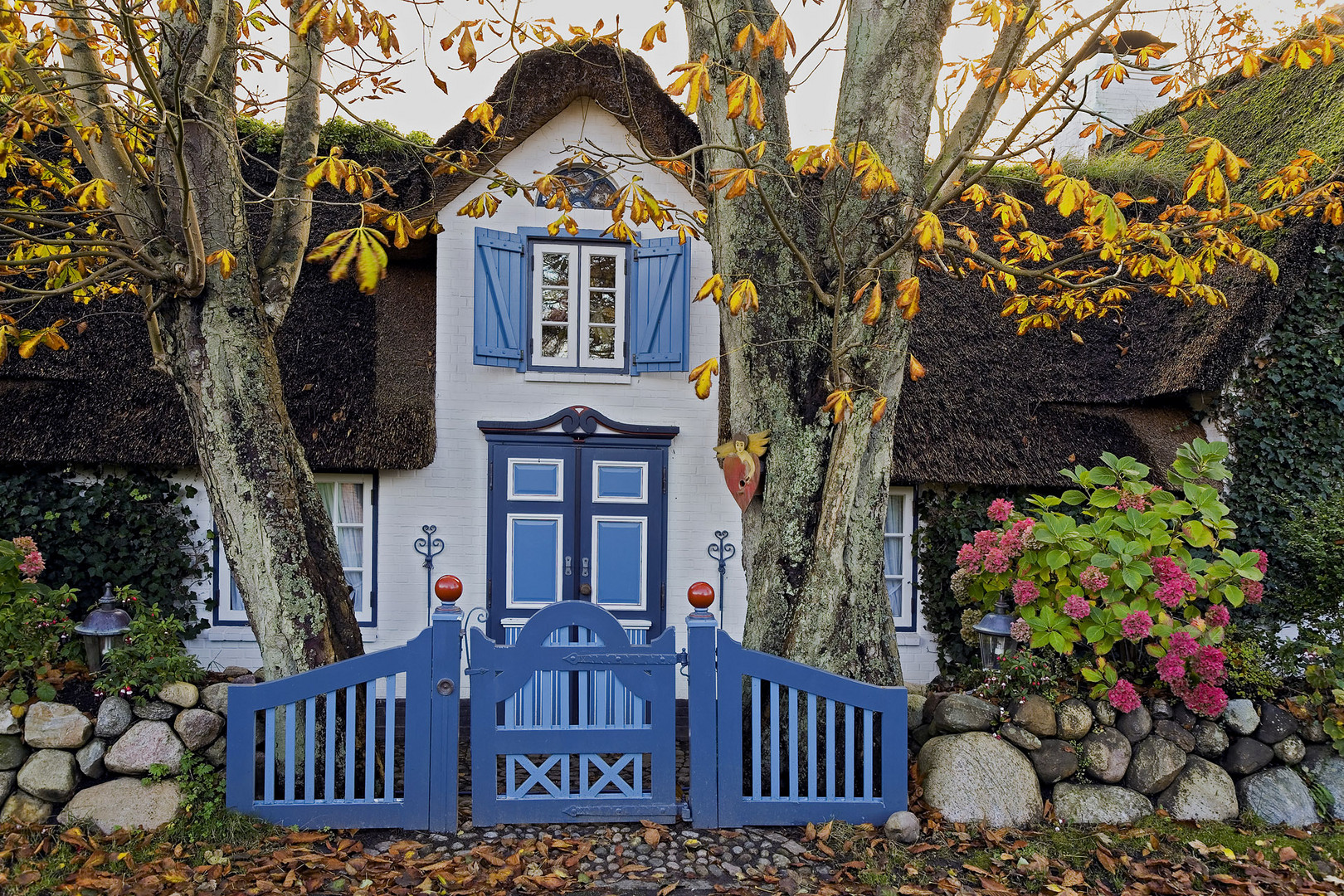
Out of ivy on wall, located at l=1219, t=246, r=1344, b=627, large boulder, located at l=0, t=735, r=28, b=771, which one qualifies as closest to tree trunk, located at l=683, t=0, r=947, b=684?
large boulder, located at l=0, t=735, r=28, b=771

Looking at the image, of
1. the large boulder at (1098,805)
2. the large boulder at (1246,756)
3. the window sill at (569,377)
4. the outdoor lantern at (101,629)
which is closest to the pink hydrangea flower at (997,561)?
the large boulder at (1098,805)

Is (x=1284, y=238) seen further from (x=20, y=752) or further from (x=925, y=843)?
(x=20, y=752)

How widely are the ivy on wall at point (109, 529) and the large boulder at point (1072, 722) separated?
5.87 meters

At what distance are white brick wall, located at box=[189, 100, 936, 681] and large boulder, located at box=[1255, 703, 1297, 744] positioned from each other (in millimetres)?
2730

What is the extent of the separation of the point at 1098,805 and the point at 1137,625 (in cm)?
88

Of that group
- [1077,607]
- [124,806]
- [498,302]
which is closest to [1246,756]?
[1077,607]

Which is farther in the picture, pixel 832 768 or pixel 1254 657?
pixel 1254 657

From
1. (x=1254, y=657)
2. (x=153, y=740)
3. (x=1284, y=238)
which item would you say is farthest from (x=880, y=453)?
(x=1284, y=238)

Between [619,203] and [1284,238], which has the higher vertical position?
[1284,238]

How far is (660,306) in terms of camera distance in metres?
6.57

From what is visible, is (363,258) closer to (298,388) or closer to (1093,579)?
(1093,579)

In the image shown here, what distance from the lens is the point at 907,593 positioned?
6895 millimetres

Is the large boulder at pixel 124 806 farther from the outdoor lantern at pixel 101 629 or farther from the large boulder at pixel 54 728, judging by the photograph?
the outdoor lantern at pixel 101 629

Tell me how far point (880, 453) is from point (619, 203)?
183cm
